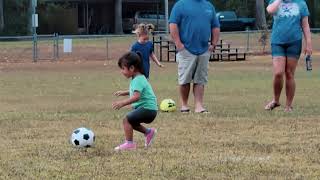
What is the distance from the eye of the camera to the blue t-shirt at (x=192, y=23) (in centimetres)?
1021

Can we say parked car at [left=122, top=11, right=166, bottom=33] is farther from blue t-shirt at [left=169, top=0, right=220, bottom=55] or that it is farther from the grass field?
the grass field

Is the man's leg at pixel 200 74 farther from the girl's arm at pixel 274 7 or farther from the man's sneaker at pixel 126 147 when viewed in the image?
the man's sneaker at pixel 126 147

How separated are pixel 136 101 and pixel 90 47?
3356 cm

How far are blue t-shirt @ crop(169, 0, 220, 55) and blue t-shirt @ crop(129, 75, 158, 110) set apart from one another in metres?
3.23

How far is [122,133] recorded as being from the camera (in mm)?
7859

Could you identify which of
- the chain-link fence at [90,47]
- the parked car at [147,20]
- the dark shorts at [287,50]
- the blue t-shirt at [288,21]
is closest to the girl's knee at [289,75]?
the dark shorts at [287,50]

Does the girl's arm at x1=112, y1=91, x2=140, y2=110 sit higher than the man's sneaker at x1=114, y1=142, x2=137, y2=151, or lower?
higher

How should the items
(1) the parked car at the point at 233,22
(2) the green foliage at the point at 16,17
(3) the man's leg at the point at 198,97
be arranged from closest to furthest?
(3) the man's leg at the point at 198,97 → (2) the green foliage at the point at 16,17 → (1) the parked car at the point at 233,22

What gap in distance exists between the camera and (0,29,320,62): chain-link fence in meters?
35.3

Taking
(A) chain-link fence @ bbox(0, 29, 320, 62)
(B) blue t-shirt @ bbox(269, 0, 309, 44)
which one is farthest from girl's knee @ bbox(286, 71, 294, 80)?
(A) chain-link fence @ bbox(0, 29, 320, 62)

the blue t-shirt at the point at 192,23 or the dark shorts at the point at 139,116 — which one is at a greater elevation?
the blue t-shirt at the point at 192,23

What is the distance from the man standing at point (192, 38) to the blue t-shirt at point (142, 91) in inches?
121

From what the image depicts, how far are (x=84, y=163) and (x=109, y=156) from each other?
0.40m

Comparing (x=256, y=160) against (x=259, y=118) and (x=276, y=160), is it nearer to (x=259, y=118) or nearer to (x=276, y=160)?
(x=276, y=160)
